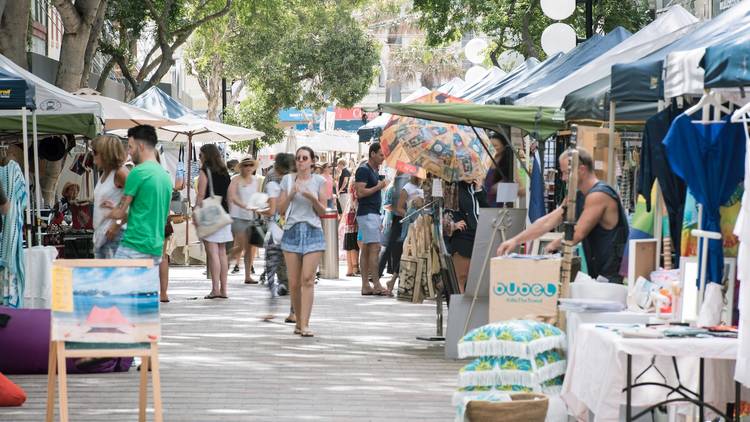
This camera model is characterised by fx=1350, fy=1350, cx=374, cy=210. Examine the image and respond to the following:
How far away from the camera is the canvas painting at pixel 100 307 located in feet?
24.7

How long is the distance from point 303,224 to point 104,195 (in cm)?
259

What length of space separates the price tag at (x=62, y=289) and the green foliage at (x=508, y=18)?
739 inches

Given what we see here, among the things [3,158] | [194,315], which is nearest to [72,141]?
[194,315]

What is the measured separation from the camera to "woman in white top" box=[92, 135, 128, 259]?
1065 centimetres

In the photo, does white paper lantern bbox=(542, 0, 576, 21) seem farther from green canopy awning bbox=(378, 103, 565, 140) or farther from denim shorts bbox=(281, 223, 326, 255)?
denim shorts bbox=(281, 223, 326, 255)

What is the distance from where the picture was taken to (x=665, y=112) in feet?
27.6

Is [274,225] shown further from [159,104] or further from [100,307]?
[159,104]

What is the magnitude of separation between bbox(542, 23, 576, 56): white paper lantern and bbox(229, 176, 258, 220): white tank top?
14.2ft

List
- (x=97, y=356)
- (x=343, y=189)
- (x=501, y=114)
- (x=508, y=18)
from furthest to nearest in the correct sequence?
(x=508, y=18) < (x=343, y=189) < (x=501, y=114) < (x=97, y=356)

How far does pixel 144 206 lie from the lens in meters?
10.1

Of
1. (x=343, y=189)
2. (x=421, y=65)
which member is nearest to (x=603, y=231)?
(x=343, y=189)

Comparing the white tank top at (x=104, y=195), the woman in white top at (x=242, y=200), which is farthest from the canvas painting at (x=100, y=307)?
the woman in white top at (x=242, y=200)

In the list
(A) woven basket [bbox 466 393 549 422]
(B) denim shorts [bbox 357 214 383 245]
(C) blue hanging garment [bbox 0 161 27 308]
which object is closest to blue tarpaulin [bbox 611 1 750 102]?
(A) woven basket [bbox 466 393 549 422]

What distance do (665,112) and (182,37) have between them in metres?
20.8
